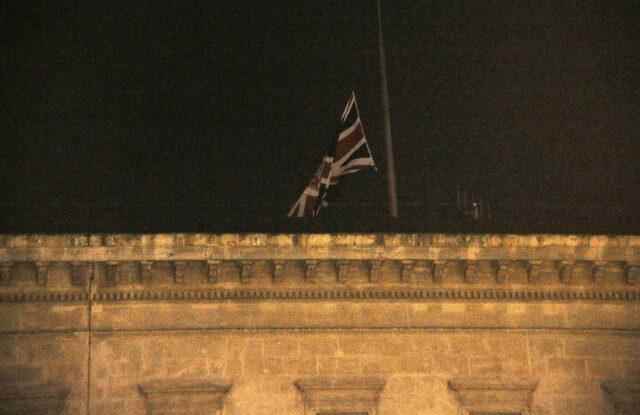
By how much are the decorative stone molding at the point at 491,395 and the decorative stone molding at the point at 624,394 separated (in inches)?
40.6

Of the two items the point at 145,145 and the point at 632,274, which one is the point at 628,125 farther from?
the point at 145,145

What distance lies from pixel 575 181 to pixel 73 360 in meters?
8.76

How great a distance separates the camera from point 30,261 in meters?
20.8

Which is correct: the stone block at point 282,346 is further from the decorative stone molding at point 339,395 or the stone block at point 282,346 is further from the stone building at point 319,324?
the decorative stone molding at point 339,395

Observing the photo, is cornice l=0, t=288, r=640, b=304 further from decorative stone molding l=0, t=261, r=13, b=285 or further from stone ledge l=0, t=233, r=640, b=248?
stone ledge l=0, t=233, r=640, b=248

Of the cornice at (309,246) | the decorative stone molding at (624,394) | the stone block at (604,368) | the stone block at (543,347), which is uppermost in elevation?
the cornice at (309,246)

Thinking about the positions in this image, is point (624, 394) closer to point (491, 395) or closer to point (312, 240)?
point (491, 395)

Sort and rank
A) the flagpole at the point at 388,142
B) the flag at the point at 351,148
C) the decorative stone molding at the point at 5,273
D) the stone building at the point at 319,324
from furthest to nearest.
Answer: the flagpole at the point at 388,142 < the flag at the point at 351,148 < the stone building at the point at 319,324 < the decorative stone molding at the point at 5,273

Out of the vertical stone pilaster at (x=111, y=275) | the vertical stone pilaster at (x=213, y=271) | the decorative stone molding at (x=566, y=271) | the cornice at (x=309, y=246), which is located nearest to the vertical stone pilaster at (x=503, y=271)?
the cornice at (x=309, y=246)

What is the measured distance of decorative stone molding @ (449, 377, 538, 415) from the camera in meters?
21.3

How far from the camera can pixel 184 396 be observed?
2092 centimetres

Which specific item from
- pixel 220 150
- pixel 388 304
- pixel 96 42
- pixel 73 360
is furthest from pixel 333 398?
pixel 96 42

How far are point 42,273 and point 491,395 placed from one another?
18.7 feet

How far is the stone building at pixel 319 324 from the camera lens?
20.9 metres
